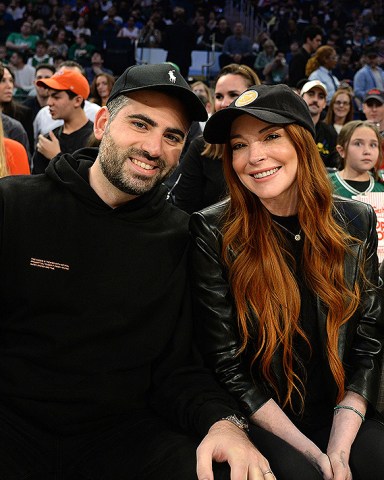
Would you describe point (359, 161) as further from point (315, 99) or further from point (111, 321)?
point (111, 321)

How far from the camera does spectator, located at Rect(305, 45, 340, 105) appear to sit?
8070 millimetres

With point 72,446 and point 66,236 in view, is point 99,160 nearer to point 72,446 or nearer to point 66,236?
point 66,236

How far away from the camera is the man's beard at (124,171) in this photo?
2.07m

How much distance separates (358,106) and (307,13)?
7.88 metres

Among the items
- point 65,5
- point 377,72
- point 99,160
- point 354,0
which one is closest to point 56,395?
point 99,160

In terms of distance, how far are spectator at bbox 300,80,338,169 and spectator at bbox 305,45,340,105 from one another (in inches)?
77.8

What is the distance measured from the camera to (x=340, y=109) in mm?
6816

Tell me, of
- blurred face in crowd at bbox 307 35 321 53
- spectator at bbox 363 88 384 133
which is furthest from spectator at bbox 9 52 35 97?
spectator at bbox 363 88 384 133

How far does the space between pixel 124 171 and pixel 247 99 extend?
450mm

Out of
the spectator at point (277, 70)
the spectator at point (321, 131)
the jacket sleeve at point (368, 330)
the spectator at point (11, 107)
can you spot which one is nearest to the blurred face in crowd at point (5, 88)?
A: the spectator at point (11, 107)

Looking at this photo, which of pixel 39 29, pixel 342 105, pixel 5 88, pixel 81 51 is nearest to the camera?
pixel 5 88

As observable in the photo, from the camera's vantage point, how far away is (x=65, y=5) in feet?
51.2

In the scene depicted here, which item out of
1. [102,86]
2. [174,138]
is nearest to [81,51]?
[102,86]

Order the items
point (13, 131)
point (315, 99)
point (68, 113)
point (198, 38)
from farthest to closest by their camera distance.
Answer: point (198, 38) < point (315, 99) < point (68, 113) < point (13, 131)
